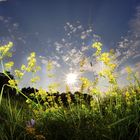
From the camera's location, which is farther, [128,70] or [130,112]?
[128,70]

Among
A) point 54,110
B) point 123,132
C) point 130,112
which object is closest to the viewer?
point 123,132

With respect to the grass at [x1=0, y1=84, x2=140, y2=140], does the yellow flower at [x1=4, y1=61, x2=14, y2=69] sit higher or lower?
higher

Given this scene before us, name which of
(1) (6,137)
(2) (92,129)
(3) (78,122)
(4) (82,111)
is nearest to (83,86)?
(4) (82,111)

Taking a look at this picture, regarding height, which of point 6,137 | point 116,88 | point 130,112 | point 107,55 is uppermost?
point 107,55

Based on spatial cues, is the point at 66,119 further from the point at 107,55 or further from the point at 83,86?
the point at 107,55

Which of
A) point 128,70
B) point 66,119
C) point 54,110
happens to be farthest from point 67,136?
point 128,70

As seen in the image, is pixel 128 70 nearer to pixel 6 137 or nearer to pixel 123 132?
pixel 123 132

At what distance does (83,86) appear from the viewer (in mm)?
5645

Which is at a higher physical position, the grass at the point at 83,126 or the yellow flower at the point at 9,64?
the yellow flower at the point at 9,64

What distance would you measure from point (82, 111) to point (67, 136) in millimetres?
941

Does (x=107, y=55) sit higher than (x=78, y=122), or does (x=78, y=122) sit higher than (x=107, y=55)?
(x=107, y=55)

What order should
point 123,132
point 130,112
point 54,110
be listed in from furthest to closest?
point 54,110 → point 130,112 → point 123,132

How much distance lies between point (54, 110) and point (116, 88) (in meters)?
1.04

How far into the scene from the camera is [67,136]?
4531 millimetres
